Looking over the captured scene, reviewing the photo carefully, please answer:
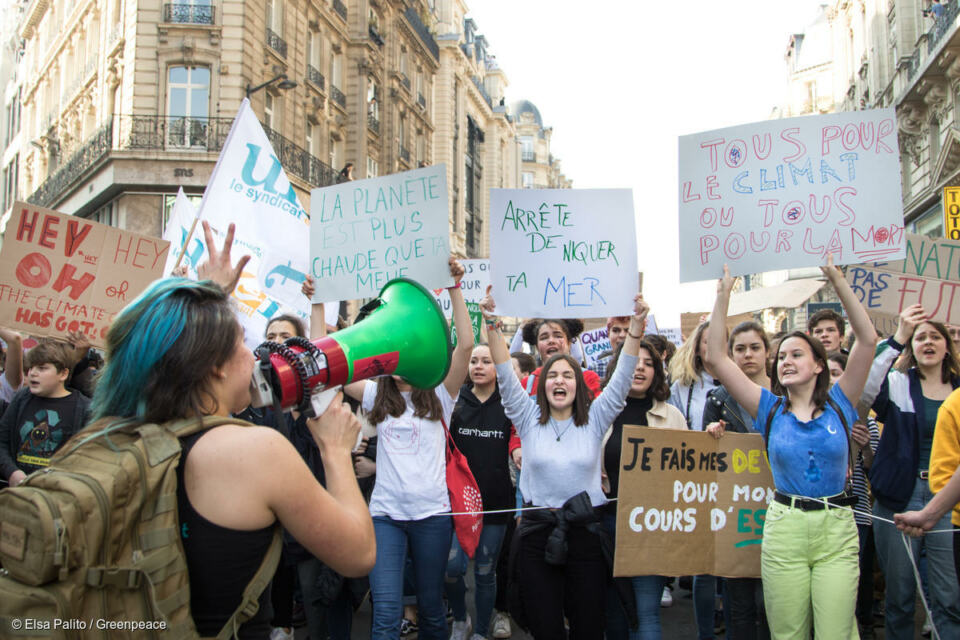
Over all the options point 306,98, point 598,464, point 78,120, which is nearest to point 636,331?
point 598,464

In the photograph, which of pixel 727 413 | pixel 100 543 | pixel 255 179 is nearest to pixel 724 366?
pixel 727 413

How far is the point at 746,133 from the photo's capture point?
14.7 ft

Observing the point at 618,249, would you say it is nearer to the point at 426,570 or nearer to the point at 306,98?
the point at 426,570

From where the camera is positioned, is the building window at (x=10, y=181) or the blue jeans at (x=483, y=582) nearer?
the blue jeans at (x=483, y=582)

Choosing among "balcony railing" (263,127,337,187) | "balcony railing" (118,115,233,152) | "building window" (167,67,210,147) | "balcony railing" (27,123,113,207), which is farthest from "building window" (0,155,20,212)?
"building window" (167,67,210,147)

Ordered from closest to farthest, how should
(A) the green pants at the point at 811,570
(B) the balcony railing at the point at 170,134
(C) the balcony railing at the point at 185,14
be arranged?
(A) the green pants at the point at 811,570
(B) the balcony railing at the point at 170,134
(C) the balcony railing at the point at 185,14

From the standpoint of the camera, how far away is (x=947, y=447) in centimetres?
385

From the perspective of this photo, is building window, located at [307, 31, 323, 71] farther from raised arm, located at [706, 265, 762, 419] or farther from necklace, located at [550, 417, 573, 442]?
raised arm, located at [706, 265, 762, 419]

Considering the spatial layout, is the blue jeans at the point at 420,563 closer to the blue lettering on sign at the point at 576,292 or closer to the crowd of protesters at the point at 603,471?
the crowd of protesters at the point at 603,471

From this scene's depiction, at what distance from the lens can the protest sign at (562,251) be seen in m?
4.73

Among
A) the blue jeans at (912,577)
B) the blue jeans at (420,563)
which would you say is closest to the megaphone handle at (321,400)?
the blue jeans at (420,563)

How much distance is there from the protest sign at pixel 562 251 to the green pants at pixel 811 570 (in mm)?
1660

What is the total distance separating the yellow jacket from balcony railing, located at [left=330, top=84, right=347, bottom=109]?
25.3m

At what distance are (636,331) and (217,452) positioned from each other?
112 inches
